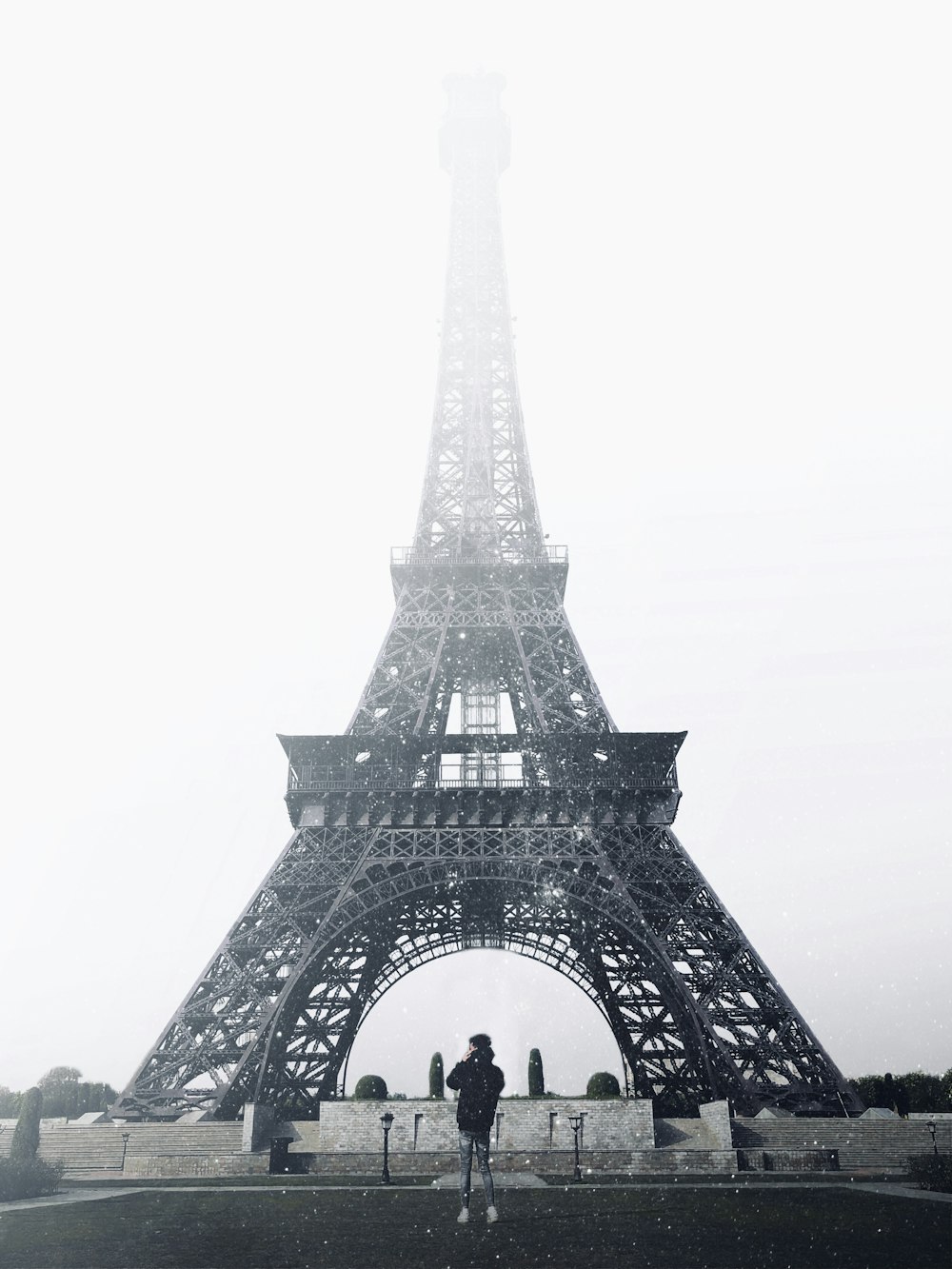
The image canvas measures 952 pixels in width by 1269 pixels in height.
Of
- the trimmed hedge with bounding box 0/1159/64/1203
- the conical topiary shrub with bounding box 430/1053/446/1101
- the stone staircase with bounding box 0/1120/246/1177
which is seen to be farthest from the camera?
the conical topiary shrub with bounding box 430/1053/446/1101

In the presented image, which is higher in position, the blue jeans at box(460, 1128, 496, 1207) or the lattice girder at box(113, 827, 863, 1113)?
the lattice girder at box(113, 827, 863, 1113)

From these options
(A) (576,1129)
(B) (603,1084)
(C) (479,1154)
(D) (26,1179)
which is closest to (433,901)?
(B) (603,1084)

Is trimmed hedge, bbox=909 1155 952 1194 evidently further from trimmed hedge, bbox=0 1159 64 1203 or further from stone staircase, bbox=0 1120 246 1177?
trimmed hedge, bbox=0 1159 64 1203

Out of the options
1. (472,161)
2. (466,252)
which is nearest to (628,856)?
(466,252)

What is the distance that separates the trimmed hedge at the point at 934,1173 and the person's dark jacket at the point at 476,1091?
1135cm

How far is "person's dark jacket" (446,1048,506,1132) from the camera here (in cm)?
1097

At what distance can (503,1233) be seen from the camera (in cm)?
1055

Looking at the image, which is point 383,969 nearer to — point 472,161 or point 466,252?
point 466,252

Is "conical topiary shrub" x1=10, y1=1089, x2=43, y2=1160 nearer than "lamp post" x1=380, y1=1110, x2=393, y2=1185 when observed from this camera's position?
Yes

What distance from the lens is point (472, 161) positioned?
64938 millimetres

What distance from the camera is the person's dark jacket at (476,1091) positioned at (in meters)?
11.0

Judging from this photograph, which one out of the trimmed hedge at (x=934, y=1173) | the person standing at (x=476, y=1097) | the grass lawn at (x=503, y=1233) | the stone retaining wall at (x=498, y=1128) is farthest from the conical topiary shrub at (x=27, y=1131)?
the trimmed hedge at (x=934, y=1173)

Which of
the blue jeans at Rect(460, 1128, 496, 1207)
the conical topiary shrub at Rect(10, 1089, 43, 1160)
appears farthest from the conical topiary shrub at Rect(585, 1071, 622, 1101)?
the blue jeans at Rect(460, 1128, 496, 1207)

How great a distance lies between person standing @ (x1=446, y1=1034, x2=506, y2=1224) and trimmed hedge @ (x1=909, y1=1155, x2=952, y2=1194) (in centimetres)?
1089
